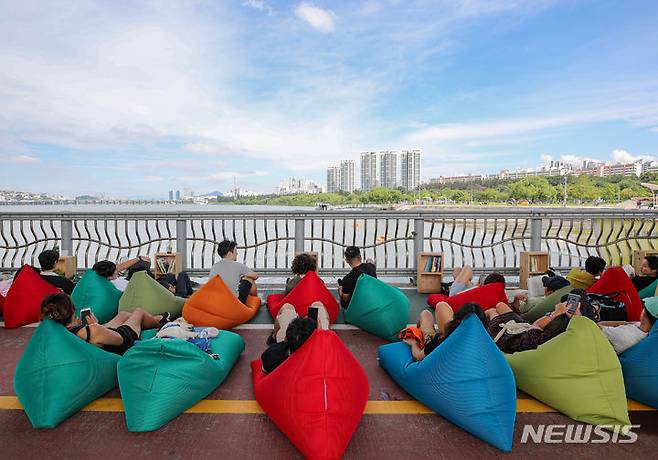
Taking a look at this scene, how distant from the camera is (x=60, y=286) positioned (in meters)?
4.97

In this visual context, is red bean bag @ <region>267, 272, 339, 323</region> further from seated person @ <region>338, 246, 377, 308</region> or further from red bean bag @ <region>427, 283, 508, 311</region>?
red bean bag @ <region>427, 283, 508, 311</region>

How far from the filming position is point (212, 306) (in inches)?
169

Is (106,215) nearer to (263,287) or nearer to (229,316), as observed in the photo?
(263,287)

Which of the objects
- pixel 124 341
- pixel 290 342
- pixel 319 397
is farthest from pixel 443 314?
pixel 124 341

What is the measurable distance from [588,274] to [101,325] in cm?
544

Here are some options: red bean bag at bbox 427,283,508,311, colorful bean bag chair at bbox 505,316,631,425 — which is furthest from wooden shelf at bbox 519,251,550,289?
colorful bean bag chair at bbox 505,316,631,425

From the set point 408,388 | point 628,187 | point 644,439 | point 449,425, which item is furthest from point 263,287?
point 628,187

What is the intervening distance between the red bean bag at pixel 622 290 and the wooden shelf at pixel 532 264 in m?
2.42

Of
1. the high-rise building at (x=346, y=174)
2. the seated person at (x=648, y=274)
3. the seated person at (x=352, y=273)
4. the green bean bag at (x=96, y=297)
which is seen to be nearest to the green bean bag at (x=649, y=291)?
the seated person at (x=648, y=274)

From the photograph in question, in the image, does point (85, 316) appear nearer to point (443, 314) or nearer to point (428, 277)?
point (443, 314)

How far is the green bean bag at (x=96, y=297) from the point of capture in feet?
15.0

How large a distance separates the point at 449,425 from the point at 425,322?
1.32 m

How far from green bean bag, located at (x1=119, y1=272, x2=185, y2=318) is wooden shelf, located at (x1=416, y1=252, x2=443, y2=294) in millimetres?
3864

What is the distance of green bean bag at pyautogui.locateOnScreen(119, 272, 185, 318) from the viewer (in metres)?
4.43
